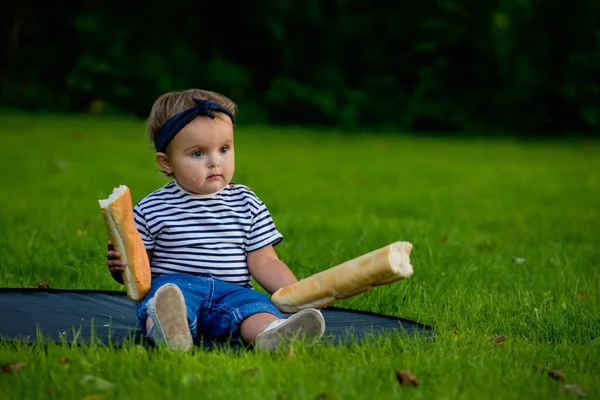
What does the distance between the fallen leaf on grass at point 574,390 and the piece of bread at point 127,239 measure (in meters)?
1.43

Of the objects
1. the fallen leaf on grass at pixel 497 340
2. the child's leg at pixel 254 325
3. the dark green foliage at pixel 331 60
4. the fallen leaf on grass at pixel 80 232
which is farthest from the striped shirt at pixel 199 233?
the dark green foliage at pixel 331 60

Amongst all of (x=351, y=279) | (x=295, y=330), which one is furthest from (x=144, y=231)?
(x=351, y=279)

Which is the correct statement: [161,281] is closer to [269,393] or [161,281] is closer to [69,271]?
[269,393]

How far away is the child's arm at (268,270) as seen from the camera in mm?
3371

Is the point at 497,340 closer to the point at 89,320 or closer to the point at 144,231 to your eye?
the point at 144,231

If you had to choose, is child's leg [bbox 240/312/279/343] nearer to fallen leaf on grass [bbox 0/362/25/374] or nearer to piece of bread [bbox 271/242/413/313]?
piece of bread [bbox 271/242/413/313]

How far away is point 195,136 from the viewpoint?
321 cm

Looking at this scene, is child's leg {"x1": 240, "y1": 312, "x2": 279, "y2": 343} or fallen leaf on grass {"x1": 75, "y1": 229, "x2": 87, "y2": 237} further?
fallen leaf on grass {"x1": 75, "y1": 229, "x2": 87, "y2": 237}

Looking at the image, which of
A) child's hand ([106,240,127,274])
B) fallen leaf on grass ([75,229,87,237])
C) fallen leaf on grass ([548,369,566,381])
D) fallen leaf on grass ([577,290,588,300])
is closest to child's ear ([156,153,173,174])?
child's hand ([106,240,127,274])

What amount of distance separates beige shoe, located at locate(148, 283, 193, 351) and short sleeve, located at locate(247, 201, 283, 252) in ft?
1.84

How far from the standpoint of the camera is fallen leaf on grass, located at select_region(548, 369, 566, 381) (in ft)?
8.65

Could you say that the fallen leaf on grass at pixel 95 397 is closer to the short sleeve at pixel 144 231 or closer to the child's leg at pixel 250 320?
the child's leg at pixel 250 320

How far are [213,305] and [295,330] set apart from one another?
420 millimetres

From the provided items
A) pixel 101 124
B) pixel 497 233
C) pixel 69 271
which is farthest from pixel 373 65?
pixel 69 271
